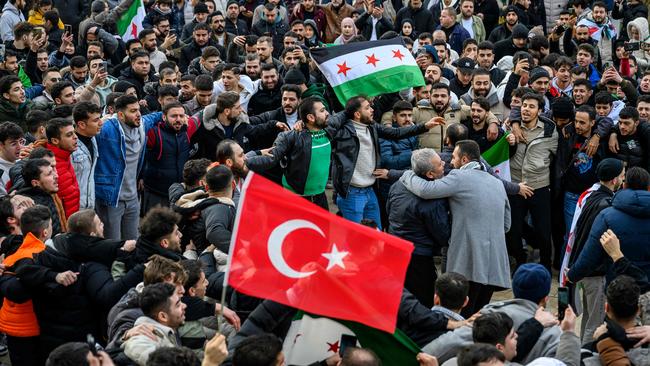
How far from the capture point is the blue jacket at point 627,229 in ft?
28.1

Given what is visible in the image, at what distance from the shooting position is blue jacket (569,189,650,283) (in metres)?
8.55

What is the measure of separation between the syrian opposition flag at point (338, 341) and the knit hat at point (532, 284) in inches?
33.0

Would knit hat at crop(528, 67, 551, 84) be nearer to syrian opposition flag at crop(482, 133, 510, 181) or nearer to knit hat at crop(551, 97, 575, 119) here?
knit hat at crop(551, 97, 575, 119)

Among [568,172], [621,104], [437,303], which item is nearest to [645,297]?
[437,303]

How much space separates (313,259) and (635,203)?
11.0 ft

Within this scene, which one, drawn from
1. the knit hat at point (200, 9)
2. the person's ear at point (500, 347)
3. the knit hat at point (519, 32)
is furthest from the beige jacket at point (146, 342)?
the knit hat at point (200, 9)

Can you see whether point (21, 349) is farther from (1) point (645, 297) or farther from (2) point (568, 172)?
(2) point (568, 172)

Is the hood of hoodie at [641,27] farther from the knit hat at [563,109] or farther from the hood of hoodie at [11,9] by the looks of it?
the hood of hoodie at [11,9]

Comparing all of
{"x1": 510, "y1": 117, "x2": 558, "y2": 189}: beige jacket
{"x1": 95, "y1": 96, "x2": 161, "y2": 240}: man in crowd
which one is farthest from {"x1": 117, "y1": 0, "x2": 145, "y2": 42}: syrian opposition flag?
{"x1": 510, "y1": 117, "x2": 558, "y2": 189}: beige jacket

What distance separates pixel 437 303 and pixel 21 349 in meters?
3.14

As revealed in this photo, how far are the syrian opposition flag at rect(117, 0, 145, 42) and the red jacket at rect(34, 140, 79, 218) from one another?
702 cm

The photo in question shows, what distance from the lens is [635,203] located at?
853 cm

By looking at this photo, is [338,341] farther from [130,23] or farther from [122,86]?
[130,23]

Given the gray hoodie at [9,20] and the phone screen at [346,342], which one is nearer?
the phone screen at [346,342]
